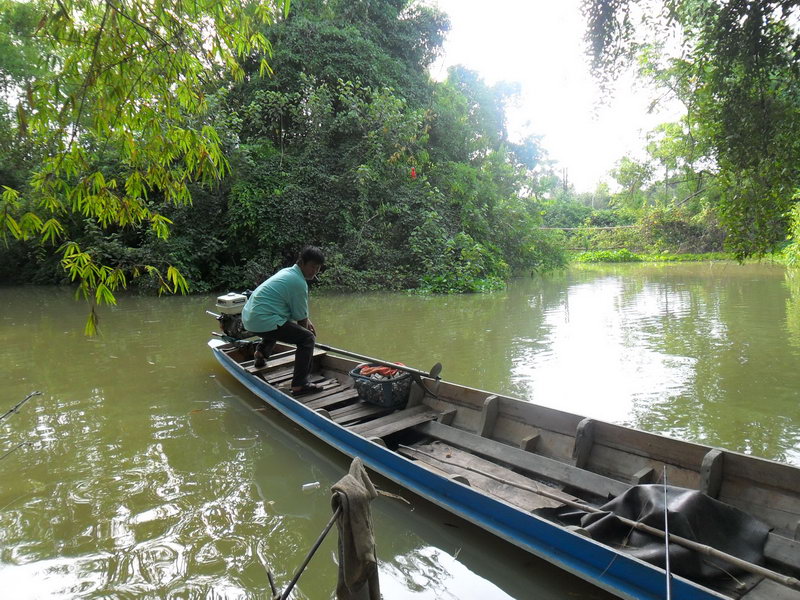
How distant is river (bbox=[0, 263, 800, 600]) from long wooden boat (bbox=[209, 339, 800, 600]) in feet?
0.95

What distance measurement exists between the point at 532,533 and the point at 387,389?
2.18 metres

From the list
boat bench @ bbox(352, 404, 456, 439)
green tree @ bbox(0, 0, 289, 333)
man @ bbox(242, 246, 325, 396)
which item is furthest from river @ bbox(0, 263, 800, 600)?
green tree @ bbox(0, 0, 289, 333)

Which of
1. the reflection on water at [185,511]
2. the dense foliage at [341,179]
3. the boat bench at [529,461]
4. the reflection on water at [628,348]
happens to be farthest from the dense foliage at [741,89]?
the dense foliage at [341,179]

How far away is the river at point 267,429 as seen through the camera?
281cm

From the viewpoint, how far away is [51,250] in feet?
61.4

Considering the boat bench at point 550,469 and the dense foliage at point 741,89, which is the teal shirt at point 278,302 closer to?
the boat bench at point 550,469

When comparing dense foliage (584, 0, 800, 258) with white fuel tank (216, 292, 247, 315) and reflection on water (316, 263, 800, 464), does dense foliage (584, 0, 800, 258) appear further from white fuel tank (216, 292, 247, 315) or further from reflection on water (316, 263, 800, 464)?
white fuel tank (216, 292, 247, 315)

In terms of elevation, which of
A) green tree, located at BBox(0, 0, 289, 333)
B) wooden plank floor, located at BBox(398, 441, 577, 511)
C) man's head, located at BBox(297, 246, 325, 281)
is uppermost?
green tree, located at BBox(0, 0, 289, 333)

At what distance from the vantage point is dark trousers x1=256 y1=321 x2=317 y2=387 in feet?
16.7

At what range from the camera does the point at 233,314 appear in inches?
271

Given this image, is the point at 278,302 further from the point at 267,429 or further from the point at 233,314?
the point at 233,314

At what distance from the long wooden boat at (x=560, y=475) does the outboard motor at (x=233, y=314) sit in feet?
6.72

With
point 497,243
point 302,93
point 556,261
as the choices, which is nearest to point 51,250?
point 302,93

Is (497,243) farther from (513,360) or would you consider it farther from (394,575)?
(394,575)
